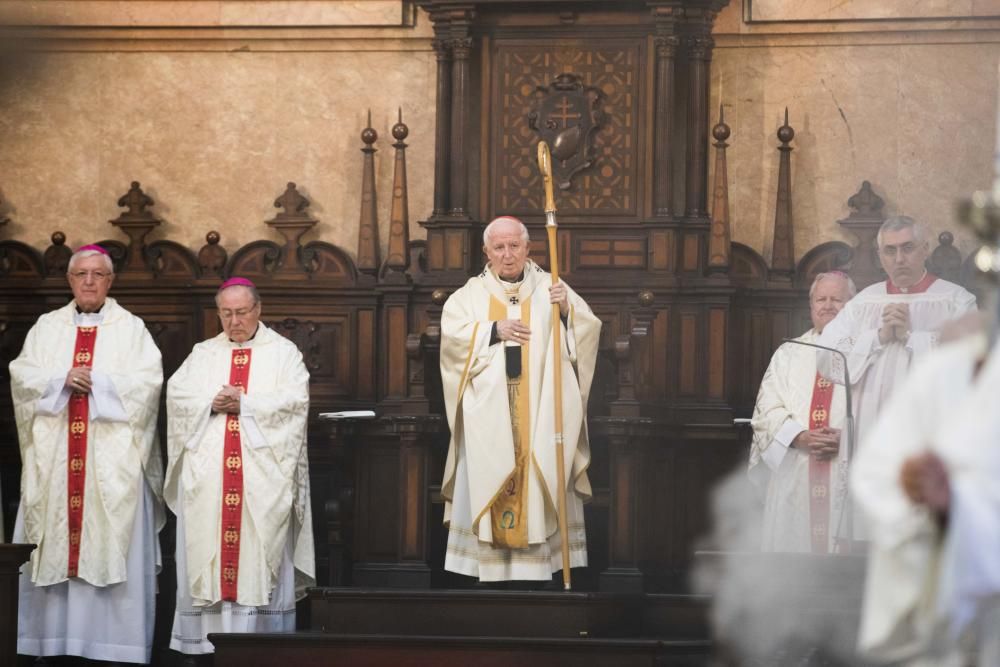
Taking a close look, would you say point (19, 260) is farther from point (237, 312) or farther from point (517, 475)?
point (517, 475)

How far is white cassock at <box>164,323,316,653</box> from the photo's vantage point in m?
8.92

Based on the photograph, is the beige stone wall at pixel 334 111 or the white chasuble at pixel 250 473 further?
the beige stone wall at pixel 334 111

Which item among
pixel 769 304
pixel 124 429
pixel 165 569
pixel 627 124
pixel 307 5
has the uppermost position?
pixel 307 5

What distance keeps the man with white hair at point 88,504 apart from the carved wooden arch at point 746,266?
10.7 ft

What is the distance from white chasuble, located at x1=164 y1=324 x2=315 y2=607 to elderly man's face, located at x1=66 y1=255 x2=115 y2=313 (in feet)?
2.25

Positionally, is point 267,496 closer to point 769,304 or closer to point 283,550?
point 283,550

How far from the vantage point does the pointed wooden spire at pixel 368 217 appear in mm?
10062

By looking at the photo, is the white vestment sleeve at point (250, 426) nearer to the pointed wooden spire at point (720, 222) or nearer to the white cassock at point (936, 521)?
the pointed wooden spire at point (720, 222)

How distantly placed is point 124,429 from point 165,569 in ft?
3.27

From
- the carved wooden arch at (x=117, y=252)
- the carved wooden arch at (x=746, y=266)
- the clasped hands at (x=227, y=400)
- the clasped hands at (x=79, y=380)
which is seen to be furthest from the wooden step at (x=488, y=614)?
the carved wooden arch at (x=117, y=252)

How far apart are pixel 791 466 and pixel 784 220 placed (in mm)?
1701

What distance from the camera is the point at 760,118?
33.8ft

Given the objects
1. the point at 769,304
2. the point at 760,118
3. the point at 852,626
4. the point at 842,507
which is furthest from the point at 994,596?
the point at 760,118

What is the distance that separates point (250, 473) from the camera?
9039 mm
